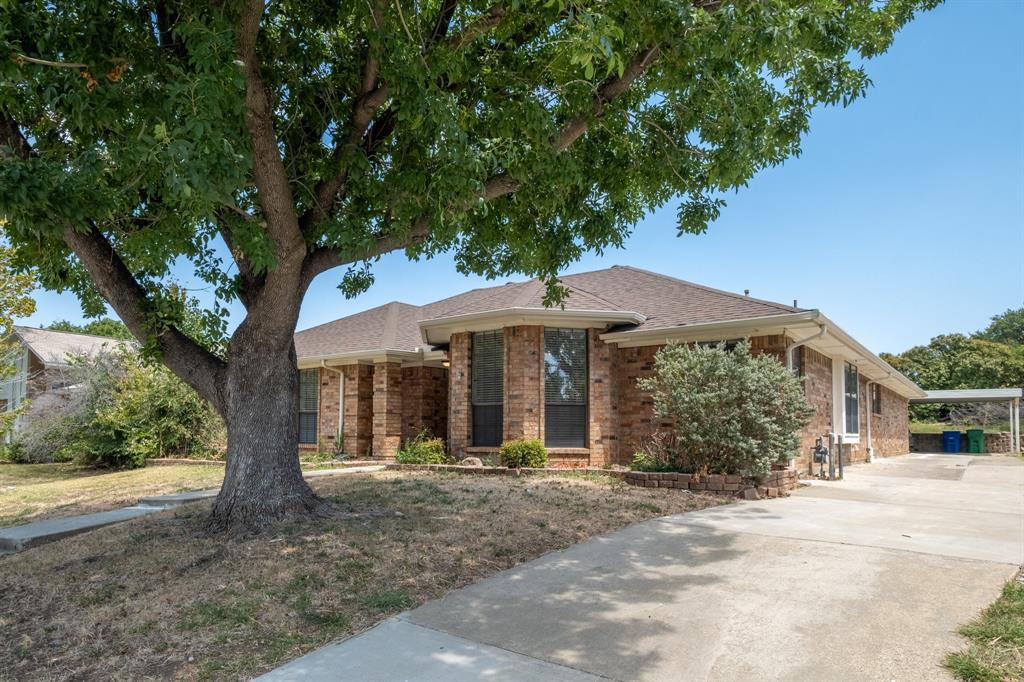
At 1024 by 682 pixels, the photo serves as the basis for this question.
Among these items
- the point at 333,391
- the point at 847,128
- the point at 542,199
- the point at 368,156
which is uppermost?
the point at 847,128

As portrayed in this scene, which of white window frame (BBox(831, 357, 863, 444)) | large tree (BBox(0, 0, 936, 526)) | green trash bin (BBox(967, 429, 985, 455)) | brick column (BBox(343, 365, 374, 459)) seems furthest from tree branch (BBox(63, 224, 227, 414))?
green trash bin (BBox(967, 429, 985, 455))

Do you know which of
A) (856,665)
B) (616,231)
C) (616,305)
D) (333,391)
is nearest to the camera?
(856,665)

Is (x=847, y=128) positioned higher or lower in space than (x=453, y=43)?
higher

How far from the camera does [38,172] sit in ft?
16.0

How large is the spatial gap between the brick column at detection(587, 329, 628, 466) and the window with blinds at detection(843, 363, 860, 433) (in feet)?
22.7

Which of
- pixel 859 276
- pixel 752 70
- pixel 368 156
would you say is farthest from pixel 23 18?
pixel 859 276

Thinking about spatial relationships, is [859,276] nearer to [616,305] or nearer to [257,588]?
[616,305]

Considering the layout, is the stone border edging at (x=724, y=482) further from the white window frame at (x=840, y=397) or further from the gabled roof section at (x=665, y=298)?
the white window frame at (x=840, y=397)

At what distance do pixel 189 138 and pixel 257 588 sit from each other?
3.58 metres

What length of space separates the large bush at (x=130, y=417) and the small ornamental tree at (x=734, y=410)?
1283 cm

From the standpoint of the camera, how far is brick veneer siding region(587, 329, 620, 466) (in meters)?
13.1

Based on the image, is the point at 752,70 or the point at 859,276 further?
the point at 859,276

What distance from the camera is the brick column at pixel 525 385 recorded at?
12.9m

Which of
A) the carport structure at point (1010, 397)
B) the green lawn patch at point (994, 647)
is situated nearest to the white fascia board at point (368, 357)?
the green lawn patch at point (994, 647)
